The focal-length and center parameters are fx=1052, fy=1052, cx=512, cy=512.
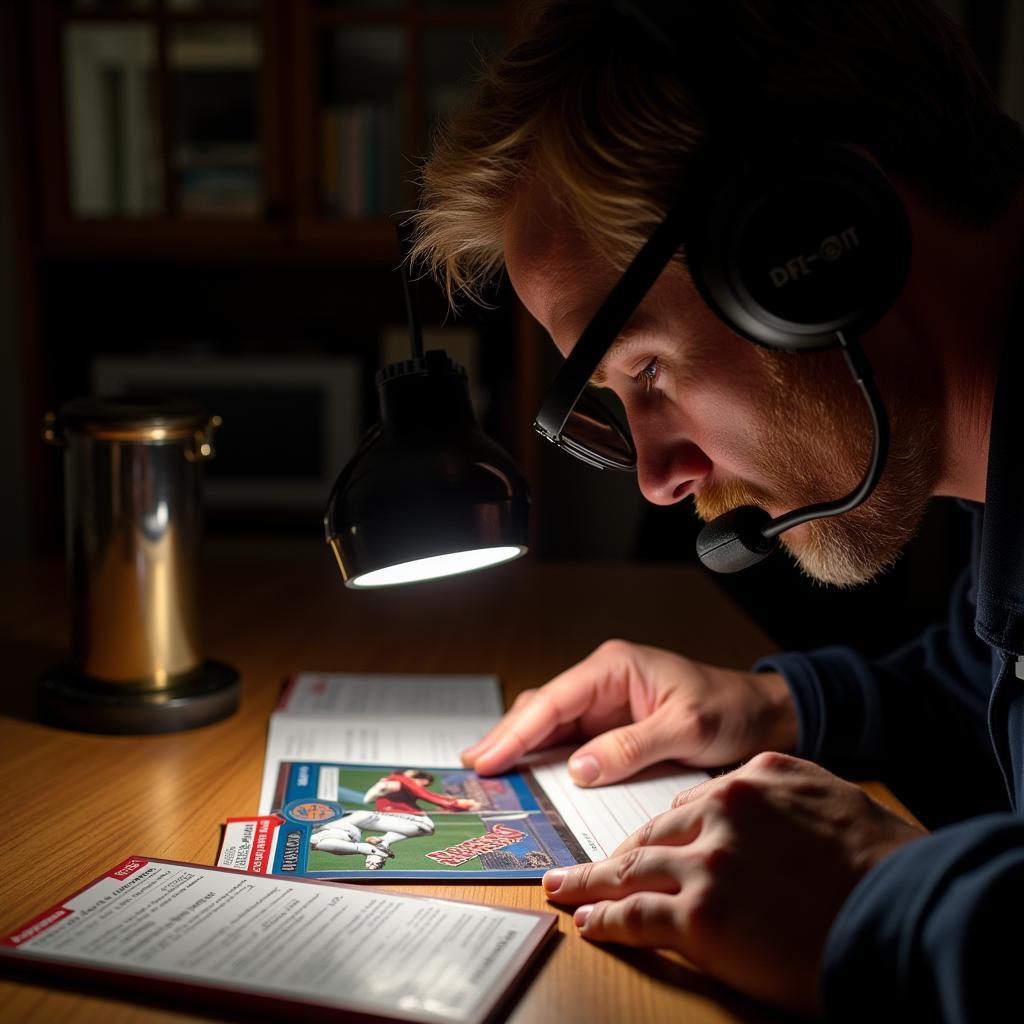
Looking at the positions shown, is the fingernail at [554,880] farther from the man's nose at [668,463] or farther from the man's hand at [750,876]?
the man's nose at [668,463]

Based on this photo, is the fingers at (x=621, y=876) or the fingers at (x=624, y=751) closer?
the fingers at (x=621, y=876)

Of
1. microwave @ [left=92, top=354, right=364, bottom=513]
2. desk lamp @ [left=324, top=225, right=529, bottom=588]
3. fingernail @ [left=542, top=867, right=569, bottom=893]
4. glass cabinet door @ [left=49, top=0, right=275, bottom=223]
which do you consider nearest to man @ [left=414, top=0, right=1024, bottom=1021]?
Result: fingernail @ [left=542, top=867, right=569, bottom=893]

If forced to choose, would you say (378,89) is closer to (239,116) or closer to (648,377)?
(239,116)

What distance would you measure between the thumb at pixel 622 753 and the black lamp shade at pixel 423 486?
0.61 feet

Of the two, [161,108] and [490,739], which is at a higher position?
[161,108]

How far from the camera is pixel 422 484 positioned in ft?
2.33

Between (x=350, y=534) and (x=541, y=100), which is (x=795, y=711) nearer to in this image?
(x=350, y=534)

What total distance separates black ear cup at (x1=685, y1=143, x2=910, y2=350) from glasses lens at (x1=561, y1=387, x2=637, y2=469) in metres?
0.23

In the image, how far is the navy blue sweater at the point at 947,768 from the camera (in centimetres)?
48

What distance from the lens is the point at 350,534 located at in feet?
2.39

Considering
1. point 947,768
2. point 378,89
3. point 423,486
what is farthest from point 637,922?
point 378,89

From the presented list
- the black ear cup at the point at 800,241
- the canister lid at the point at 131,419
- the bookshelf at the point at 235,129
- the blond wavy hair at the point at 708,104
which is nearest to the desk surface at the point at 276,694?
the canister lid at the point at 131,419

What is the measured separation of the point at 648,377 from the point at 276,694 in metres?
0.52

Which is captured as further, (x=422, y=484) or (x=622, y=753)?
(x=622, y=753)
